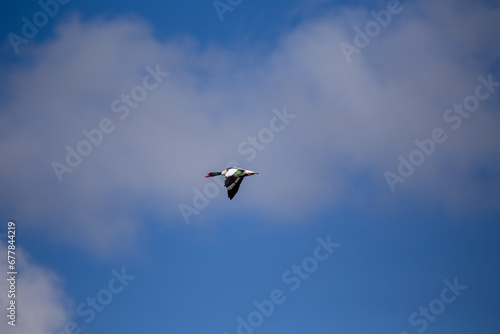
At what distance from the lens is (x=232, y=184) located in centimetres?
14075

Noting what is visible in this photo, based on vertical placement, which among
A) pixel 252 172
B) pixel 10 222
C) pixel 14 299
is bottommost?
pixel 252 172

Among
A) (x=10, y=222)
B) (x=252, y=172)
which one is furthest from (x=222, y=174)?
(x=10, y=222)

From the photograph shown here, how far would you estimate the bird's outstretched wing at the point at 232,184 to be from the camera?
461ft

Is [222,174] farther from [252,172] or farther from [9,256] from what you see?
[9,256]

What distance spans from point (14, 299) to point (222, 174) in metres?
39.5

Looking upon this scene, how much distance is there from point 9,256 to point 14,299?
7.10 meters

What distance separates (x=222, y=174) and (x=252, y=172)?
713 cm

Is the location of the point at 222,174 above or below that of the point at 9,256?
below

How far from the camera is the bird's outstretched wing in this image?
141 meters

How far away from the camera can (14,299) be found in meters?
136

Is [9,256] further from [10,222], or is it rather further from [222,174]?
[222,174]

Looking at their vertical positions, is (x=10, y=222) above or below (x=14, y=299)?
above

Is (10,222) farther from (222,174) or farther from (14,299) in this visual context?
(222,174)

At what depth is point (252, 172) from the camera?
5438 inches
